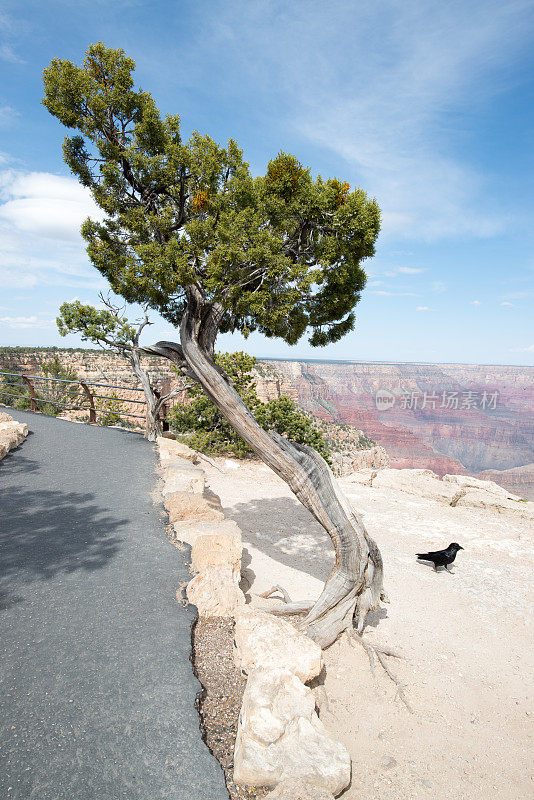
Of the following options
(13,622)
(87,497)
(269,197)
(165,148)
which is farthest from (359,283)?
(13,622)

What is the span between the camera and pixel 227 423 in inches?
637

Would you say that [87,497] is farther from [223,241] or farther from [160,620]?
[223,241]

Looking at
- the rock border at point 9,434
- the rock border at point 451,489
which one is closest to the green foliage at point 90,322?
the rock border at point 9,434

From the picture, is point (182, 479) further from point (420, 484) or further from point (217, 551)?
point (420, 484)

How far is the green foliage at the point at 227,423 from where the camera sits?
1585 centimetres

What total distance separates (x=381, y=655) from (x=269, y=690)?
8.56 ft

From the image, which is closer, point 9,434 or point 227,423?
point 9,434

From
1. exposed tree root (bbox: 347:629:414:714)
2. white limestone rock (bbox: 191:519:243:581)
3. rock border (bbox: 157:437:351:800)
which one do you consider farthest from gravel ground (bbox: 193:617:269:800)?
exposed tree root (bbox: 347:629:414:714)

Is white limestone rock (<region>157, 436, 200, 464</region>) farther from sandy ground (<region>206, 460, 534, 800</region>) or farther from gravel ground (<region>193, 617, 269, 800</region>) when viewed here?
gravel ground (<region>193, 617, 269, 800</region>)

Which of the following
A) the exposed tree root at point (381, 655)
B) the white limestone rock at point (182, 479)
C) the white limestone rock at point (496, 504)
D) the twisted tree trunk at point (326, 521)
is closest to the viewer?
the exposed tree root at point (381, 655)

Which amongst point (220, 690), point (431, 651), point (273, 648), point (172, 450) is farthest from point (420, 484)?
point (220, 690)

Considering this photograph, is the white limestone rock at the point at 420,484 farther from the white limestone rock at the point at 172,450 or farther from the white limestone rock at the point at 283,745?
the white limestone rock at the point at 283,745

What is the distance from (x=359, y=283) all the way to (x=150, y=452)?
659cm

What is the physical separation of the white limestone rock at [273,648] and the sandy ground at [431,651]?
0.79 metres
